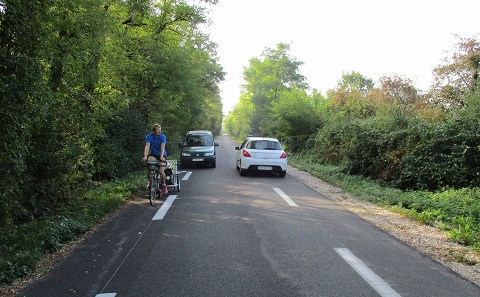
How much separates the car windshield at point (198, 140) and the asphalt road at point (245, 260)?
11.0 m

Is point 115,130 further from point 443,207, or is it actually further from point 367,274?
point 367,274

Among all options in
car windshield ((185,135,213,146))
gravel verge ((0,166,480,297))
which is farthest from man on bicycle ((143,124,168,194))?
car windshield ((185,135,213,146))

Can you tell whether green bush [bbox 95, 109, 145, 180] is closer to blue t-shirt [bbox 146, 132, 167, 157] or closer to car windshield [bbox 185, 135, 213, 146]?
blue t-shirt [bbox 146, 132, 167, 157]

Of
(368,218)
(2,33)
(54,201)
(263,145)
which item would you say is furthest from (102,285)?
(263,145)

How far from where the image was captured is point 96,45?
8375 mm

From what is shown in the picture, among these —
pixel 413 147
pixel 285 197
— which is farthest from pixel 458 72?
pixel 285 197

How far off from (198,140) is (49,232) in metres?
13.6

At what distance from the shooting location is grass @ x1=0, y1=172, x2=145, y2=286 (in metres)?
4.48

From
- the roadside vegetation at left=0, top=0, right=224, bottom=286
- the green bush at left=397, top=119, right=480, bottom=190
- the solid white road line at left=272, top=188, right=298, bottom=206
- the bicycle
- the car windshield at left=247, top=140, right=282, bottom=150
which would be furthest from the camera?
the car windshield at left=247, top=140, right=282, bottom=150

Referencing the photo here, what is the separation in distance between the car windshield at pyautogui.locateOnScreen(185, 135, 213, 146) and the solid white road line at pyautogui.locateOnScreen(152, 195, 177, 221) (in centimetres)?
918

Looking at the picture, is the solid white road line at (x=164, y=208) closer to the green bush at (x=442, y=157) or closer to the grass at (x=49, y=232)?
the grass at (x=49, y=232)

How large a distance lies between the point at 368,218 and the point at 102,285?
5816mm

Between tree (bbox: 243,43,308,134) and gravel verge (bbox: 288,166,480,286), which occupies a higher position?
tree (bbox: 243,43,308,134)

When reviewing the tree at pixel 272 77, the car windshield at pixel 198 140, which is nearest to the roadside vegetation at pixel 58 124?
the car windshield at pixel 198 140
